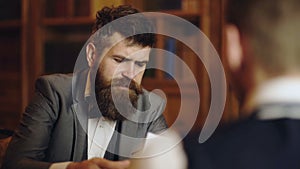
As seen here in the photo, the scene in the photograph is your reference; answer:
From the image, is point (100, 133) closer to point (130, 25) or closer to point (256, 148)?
point (130, 25)

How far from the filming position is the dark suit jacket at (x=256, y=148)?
1.94 ft

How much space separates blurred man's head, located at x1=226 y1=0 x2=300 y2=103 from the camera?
2.17 ft

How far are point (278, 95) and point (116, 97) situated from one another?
492mm

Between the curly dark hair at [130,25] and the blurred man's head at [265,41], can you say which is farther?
the curly dark hair at [130,25]

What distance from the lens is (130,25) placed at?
1.03m

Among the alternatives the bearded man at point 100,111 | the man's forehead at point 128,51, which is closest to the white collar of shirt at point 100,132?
the bearded man at point 100,111

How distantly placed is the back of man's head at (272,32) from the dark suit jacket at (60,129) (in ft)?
1.36

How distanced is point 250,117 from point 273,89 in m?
0.07

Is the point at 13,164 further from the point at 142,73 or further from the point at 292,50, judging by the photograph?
the point at 292,50

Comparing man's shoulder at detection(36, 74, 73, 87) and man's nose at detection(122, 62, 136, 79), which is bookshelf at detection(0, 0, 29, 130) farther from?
man's nose at detection(122, 62, 136, 79)

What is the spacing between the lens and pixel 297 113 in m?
0.63

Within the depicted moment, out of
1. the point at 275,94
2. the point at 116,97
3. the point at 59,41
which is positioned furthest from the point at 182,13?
the point at 275,94

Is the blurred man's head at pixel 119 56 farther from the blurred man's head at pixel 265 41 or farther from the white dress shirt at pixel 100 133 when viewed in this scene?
the blurred man's head at pixel 265 41

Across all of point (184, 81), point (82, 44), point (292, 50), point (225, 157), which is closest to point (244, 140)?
point (225, 157)
